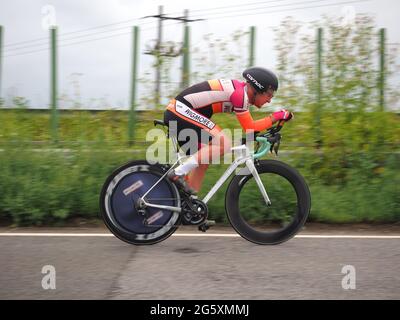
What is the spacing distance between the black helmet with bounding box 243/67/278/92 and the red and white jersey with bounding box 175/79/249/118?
0.10 m

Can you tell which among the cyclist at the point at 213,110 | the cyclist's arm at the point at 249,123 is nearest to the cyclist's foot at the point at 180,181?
the cyclist at the point at 213,110

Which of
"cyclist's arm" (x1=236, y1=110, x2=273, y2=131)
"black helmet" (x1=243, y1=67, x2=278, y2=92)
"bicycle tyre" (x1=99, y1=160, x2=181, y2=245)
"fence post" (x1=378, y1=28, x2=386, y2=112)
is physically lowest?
"bicycle tyre" (x1=99, y1=160, x2=181, y2=245)

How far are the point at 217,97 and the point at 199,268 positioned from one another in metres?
1.62

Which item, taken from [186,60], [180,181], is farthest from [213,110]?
[186,60]

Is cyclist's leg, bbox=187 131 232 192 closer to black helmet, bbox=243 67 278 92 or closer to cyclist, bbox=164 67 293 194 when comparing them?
cyclist, bbox=164 67 293 194

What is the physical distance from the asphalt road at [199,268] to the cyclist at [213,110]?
2.65 feet

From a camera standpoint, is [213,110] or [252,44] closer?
[213,110]

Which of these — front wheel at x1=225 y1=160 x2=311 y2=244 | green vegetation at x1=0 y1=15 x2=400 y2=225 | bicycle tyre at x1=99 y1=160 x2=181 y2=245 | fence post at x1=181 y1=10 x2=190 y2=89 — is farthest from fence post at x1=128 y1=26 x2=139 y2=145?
front wheel at x1=225 y1=160 x2=311 y2=244

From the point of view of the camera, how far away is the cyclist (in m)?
5.59

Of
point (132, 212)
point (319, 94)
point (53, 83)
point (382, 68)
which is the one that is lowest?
point (132, 212)

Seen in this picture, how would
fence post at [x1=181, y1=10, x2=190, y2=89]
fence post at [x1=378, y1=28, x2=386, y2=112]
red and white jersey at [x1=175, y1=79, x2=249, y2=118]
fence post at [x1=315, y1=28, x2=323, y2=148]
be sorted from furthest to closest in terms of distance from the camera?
fence post at [x1=181, y1=10, x2=190, y2=89]
fence post at [x1=378, y1=28, x2=386, y2=112]
fence post at [x1=315, y1=28, x2=323, y2=148]
red and white jersey at [x1=175, y1=79, x2=249, y2=118]

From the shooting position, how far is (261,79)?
5570mm

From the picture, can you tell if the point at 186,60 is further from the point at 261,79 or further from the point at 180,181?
the point at 180,181

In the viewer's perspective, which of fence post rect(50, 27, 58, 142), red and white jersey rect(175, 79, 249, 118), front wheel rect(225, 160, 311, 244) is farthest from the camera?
fence post rect(50, 27, 58, 142)
